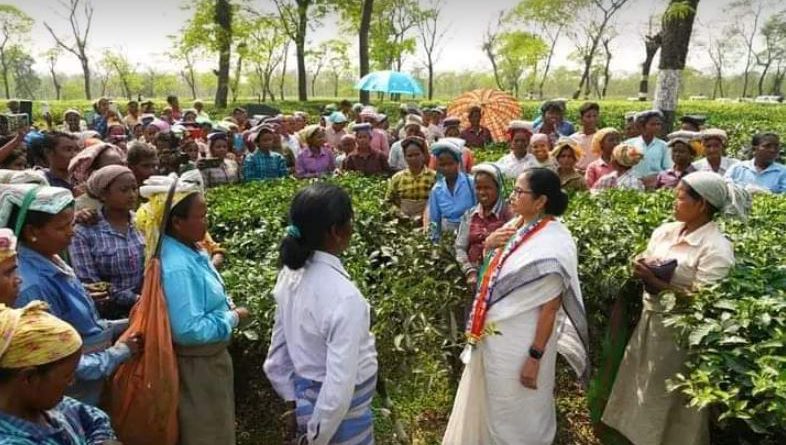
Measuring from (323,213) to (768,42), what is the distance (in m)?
68.7

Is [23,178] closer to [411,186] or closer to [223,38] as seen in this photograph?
[411,186]

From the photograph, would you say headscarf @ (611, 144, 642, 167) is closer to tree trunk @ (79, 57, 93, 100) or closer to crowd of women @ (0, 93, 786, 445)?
crowd of women @ (0, 93, 786, 445)

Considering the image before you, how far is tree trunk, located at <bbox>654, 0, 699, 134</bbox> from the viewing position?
863 centimetres

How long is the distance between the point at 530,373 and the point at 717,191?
1367 millimetres

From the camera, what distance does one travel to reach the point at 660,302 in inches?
127

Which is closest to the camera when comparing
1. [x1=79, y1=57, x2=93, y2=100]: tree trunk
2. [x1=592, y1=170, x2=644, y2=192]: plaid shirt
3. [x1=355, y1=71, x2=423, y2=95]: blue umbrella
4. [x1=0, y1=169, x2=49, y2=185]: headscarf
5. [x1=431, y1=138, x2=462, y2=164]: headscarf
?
[x1=0, y1=169, x2=49, y2=185]: headscarf

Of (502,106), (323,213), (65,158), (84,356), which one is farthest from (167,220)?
(502,106)

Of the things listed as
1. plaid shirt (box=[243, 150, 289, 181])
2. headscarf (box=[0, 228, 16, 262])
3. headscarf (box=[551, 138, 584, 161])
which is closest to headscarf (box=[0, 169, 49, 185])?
headscarf (box=[0, 228, 16, 262])

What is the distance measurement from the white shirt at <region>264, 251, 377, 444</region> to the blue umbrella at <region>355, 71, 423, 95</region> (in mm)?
11402

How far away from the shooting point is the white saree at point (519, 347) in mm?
3139

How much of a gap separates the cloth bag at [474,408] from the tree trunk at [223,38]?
21932 mm

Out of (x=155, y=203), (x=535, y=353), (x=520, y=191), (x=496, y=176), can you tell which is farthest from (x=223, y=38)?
(x=535, y=353)

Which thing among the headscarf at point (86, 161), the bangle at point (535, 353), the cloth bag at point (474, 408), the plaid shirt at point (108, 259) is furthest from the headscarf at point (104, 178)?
the bangle at point (535, 353)

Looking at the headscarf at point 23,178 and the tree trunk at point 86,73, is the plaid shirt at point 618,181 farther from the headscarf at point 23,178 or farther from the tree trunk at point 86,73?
the tree trunk at point 86,73
